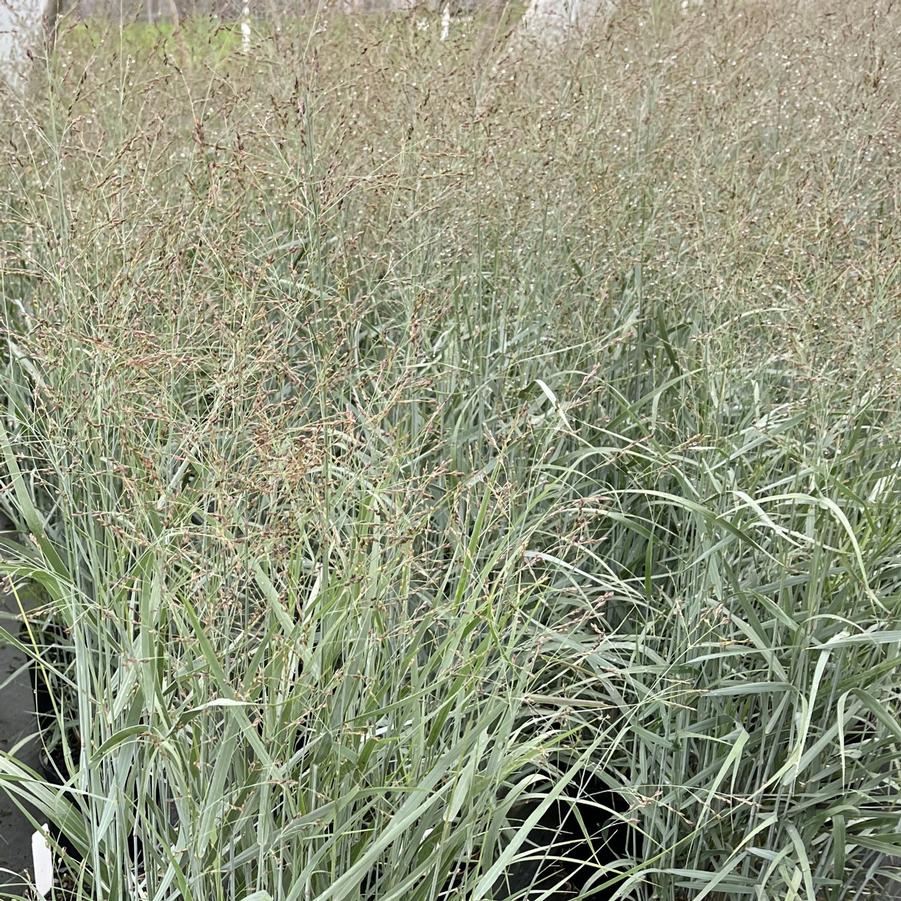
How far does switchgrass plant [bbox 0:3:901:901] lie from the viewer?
1280 mm

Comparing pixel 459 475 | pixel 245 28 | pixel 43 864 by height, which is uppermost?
pixel 245 28

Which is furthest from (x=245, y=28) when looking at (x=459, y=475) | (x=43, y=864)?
(x=43, y=864)

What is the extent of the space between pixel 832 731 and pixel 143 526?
1038 mm

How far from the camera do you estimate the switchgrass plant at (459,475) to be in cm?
128

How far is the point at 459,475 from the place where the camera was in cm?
168

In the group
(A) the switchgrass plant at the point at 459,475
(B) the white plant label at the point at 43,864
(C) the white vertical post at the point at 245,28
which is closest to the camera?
(A) the switchgrass plant at the point at 459,475

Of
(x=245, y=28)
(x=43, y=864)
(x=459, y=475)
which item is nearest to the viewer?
(x=43, y=864)

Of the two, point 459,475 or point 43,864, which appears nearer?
point 43,864

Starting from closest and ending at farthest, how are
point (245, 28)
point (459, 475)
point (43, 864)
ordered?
point (43, 864) → point (459, 475) → point (245, 28)

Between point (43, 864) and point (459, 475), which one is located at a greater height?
point (459, 475)

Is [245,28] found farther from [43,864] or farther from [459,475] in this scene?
[43,864]

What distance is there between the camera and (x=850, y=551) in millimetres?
1722

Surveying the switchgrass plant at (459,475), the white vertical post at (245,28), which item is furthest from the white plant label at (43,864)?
the white vertical post at (245,28)

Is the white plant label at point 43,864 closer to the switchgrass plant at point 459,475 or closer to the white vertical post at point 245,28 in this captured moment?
the switchgrass plant at point 459,475
